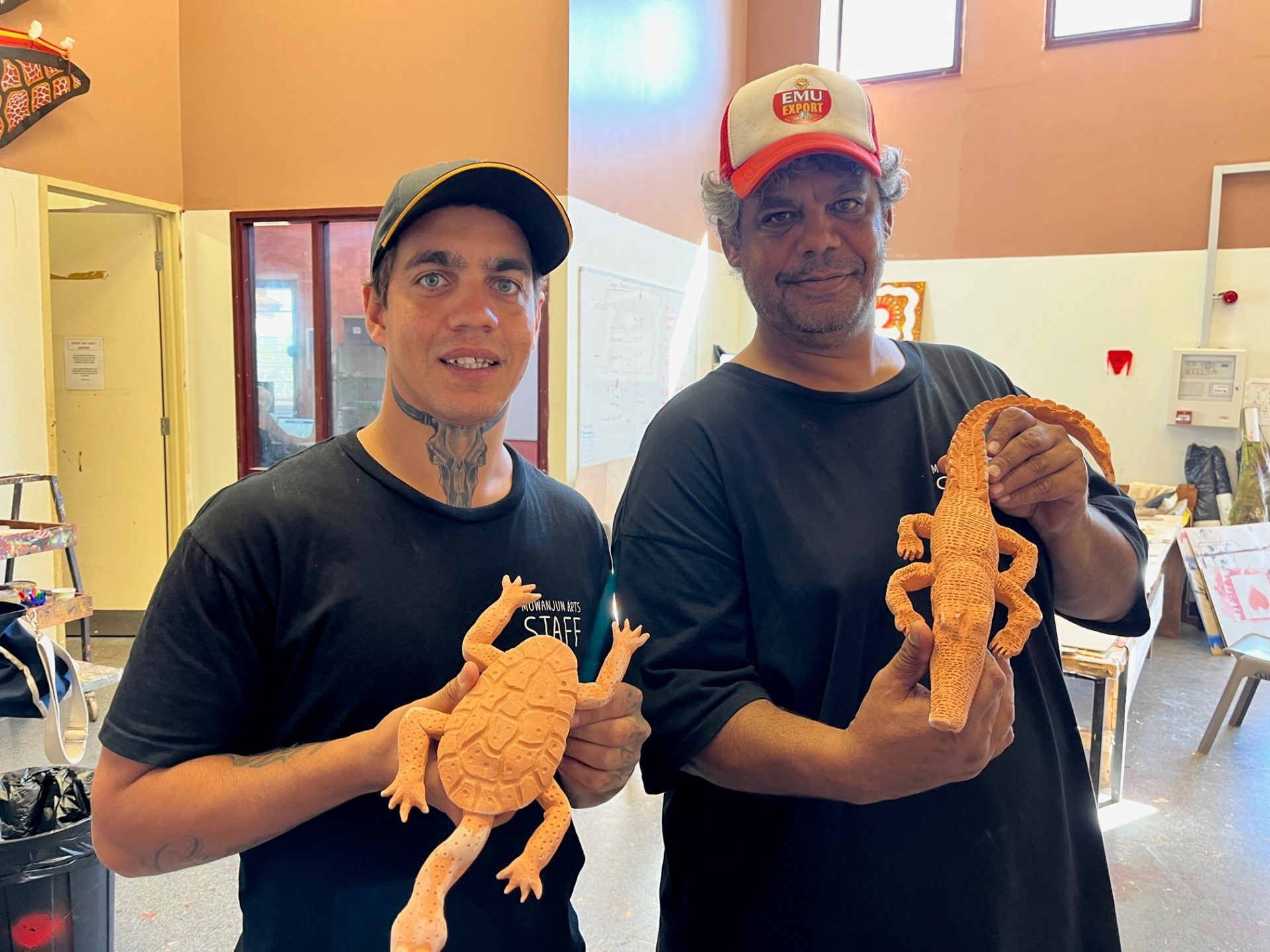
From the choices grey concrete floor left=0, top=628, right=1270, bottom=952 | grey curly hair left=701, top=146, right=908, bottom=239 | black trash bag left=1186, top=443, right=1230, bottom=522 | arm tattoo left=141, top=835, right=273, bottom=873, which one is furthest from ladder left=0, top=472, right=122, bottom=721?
black trash bag left=1186, top=443, right=1230, bottom=522

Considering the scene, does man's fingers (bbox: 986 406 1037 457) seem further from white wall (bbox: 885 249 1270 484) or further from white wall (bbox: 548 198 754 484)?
white wall (bbox: 885 249 1270 484)

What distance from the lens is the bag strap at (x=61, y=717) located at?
7.30 ft

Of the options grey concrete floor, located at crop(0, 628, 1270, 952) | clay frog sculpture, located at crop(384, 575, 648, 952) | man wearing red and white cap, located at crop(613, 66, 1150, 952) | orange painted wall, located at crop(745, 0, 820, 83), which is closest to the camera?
clay frog sculpture, located at crop(384, 575, 648, 952)

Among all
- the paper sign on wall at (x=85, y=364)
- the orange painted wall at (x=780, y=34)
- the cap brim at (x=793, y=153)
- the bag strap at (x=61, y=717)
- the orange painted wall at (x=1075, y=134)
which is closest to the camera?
the cap brim at (x=793, y=153)

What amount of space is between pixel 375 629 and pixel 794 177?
3.07 feet

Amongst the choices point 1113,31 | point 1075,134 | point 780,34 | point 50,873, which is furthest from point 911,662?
point 780,34

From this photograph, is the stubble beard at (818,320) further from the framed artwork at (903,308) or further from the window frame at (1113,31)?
the window frame at (1113,31)

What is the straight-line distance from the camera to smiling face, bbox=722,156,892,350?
132cm

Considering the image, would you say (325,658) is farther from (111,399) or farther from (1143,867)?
(111,399)

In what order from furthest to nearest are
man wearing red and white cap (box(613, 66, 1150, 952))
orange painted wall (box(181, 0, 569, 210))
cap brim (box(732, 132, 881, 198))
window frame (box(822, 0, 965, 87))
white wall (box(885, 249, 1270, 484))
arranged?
window frame (box(822, 0, 965, 87))
white wall (box(885, 249, 1270, 484))
orange painted wall (box(181, 0, 569, 210))
cap brim (box(732, 132, 881, 198))
man wearing red and white cap (box(613, 66, 1150, 952))

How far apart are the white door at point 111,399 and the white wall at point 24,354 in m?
0.73

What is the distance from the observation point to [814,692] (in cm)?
120

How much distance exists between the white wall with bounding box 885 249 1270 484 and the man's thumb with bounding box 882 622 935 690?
6.33 meters

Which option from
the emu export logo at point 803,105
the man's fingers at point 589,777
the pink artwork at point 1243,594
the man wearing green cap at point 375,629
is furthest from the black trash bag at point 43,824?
the pink artwork at point 1243,594
